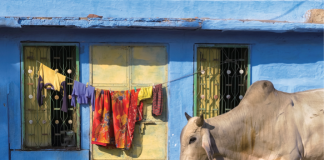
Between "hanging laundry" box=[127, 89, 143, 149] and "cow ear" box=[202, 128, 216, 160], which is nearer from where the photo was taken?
"cow ear" box=[202, 128, 216, 160]

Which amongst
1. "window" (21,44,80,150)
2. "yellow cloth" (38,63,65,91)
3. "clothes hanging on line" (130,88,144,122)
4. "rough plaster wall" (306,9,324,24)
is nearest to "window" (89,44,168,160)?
"clothes hanging on line" (130,88,144,122)

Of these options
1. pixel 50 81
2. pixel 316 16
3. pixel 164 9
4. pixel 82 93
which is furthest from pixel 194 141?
pixel 316 16

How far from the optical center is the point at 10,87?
5094 millimetres

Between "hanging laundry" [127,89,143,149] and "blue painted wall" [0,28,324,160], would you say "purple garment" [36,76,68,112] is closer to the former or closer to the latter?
"blue painted wall" [0,28,324,160]

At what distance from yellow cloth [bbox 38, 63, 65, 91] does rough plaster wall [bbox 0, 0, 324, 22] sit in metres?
0.93

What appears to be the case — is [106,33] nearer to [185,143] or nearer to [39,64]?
[39,64]

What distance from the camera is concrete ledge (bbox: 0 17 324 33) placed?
15.7 ft

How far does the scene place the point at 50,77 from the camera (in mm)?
5090

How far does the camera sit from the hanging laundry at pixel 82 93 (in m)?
5.03

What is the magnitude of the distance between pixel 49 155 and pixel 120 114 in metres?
1.37

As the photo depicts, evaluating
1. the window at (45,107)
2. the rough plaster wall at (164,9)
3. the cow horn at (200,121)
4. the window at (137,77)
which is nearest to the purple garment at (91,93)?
the window at (137,77)

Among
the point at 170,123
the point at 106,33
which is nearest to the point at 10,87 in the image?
the point at 106,33

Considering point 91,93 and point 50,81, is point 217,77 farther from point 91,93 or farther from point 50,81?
point 50,81

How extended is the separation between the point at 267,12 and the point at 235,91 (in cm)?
153
